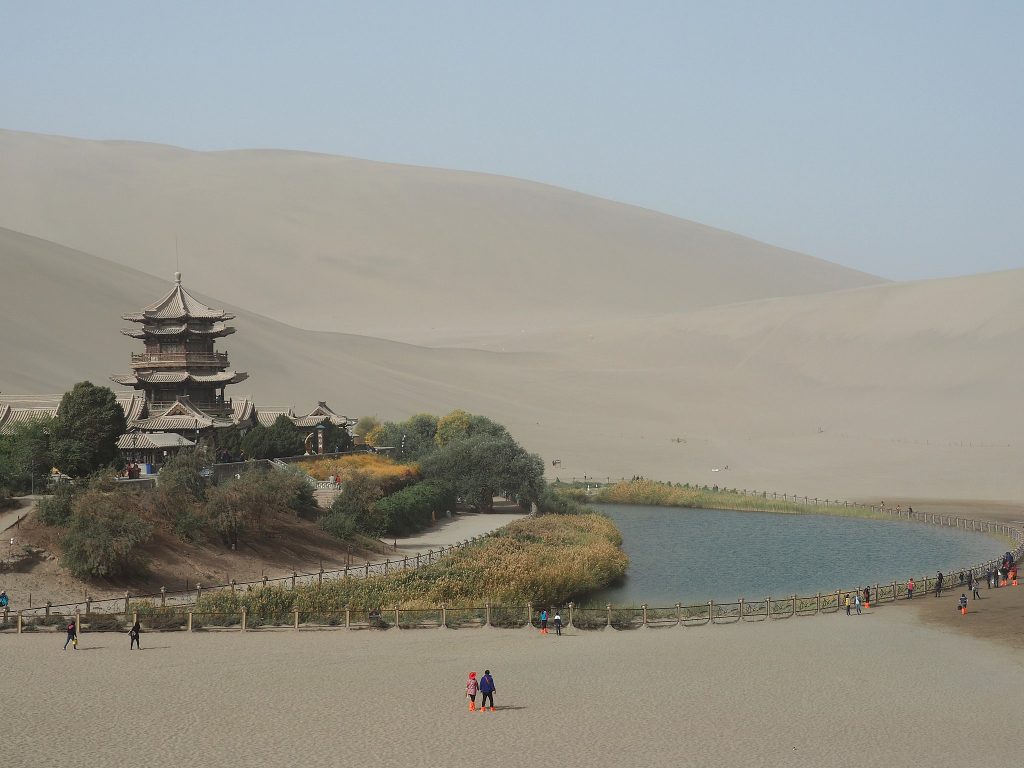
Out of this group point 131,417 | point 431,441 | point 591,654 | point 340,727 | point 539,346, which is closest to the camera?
point 340,727

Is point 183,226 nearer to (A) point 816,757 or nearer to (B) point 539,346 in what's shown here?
(B) point 539,346

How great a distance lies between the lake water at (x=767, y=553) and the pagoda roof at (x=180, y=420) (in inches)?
622

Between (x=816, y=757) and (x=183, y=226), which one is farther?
(x=183, y=226)

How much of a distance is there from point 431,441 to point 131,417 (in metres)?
23.4

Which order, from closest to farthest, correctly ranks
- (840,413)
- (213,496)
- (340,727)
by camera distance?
(340,727), (213,496), (840,413)

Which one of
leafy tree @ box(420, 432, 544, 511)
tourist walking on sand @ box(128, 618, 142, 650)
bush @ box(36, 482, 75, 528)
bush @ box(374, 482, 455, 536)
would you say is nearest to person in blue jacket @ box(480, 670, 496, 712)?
tourist walking on sand @ box(128, 618, 142, 650)

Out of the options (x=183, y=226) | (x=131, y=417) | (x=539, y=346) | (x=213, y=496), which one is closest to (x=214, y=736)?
(x=213, y=496)

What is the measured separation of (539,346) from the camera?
418 feet

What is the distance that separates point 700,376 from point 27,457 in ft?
247

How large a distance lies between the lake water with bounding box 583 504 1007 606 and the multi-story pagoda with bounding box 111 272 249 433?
56.2ft

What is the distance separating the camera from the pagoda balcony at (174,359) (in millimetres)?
54094

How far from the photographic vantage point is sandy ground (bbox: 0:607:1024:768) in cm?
2064

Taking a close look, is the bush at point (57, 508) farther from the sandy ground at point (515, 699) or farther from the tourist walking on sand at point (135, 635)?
the tourist walking on sand at point (135, 635)

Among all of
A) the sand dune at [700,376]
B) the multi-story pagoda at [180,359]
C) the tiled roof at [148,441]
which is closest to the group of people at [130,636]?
the tiled roof at [148,441]
